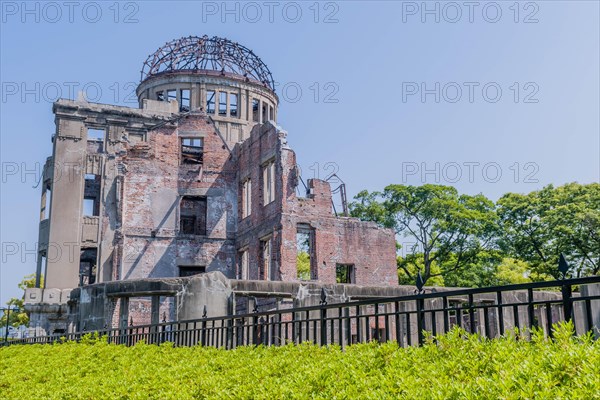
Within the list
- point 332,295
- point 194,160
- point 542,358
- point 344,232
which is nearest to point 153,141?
point 194,160

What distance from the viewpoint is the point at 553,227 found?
35094 millimetres

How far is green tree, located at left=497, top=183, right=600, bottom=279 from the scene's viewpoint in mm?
33906

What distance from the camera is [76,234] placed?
35500 mm

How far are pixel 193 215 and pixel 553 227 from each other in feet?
66.5

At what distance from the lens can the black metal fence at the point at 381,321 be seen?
473 centimetres

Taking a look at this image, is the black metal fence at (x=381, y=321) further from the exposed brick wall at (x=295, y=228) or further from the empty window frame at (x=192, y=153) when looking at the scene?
the empty window frame at (x=192, y=153)

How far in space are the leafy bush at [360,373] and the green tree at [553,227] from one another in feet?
95.1

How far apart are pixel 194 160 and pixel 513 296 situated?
17.8 metres

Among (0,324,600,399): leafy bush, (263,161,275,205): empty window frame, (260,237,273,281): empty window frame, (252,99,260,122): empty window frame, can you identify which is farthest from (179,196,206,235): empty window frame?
(0,324,600,399): leafy bush

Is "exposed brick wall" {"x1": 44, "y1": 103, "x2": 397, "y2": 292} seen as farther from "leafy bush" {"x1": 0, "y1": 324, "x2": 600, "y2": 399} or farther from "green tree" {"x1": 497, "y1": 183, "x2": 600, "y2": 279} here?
"leafy bush" {"x1": 0, "y1": 324, "x2": 600, "y2": 399}

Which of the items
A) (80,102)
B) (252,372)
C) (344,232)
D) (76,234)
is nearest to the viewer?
(252,372)

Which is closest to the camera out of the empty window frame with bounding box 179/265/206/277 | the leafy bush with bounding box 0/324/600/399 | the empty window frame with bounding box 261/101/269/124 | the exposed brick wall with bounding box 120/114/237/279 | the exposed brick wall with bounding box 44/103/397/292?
the leafy bush with bounding box 0/324/600/399

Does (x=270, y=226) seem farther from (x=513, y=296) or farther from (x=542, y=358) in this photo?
(x=542, y=358)

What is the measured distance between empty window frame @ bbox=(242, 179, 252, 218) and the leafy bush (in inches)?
896
